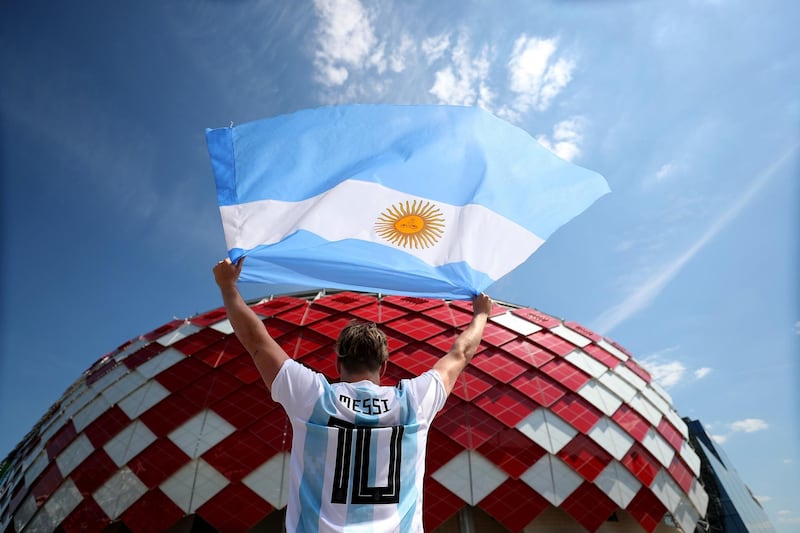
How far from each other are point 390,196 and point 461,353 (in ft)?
4.09

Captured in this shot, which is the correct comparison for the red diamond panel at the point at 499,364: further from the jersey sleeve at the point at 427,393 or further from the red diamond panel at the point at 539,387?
the jersey sleeve at the point at 427,393

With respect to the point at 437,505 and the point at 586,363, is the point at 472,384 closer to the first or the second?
the point at 437,505

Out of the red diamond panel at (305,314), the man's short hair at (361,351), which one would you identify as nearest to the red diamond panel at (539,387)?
the red diamond panel at (305,314)

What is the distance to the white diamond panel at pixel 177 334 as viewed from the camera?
44.8 feet

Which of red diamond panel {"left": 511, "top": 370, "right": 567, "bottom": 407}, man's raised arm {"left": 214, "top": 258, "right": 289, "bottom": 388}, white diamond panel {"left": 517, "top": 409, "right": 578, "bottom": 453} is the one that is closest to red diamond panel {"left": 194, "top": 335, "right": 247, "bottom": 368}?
red diamond panel {"left": 511, "top": 370, "right": 567, "bottom": 407}

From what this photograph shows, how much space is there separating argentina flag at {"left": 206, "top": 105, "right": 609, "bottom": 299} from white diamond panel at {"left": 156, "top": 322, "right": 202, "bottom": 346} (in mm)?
12431

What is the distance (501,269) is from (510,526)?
8.56 metres

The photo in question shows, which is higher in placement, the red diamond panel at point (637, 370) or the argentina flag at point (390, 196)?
the red diamond panel at point (637, 370)

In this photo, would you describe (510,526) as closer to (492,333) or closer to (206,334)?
(492,333)

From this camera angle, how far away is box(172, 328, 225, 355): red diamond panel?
42.0 ft

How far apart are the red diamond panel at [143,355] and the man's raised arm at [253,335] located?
13.6 m

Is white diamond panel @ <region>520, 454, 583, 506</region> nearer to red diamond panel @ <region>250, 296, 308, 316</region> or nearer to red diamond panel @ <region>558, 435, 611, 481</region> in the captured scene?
red diamond panel @ <region>558, 435, 611, 481</region>

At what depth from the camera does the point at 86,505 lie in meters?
9.99

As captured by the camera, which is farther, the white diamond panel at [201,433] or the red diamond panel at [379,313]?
the red diamond panel at [379,313]
